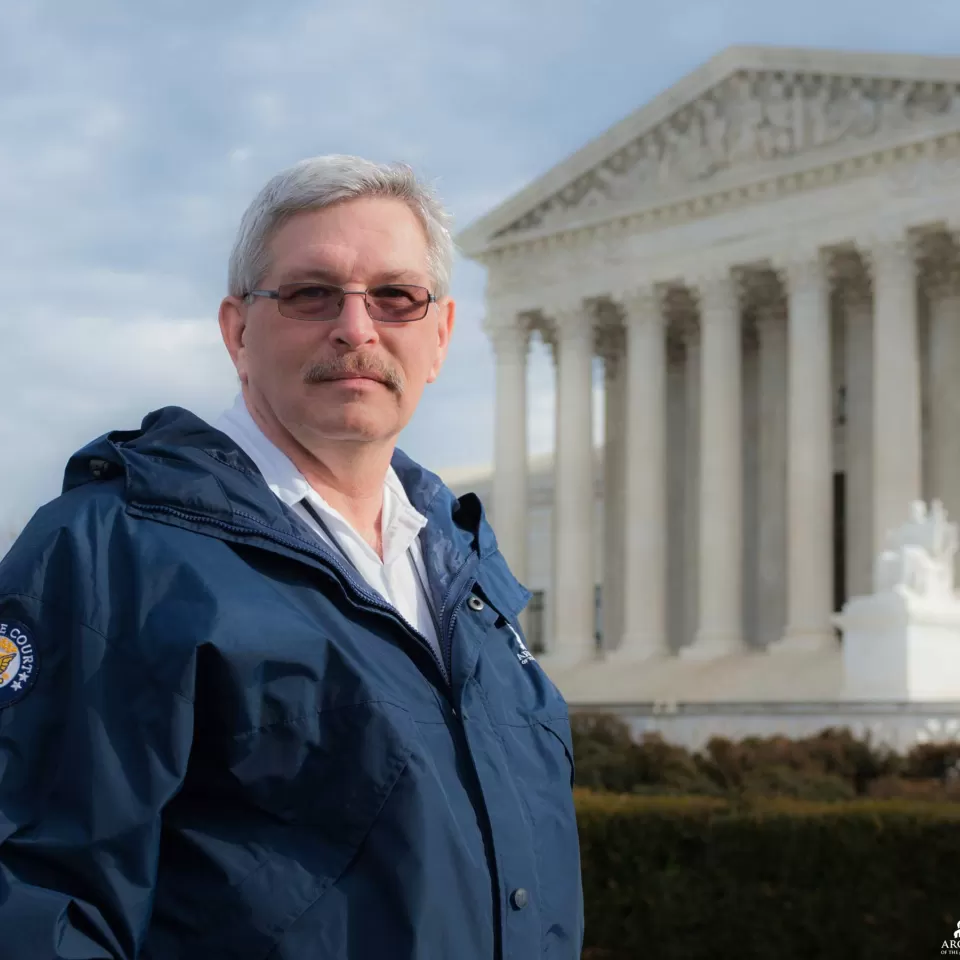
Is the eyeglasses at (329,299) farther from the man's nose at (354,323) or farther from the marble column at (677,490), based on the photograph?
the marble column at (677,490)

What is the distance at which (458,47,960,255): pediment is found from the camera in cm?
3903

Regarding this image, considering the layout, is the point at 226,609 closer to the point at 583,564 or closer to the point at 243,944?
the point at 243,944

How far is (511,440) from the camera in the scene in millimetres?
47406

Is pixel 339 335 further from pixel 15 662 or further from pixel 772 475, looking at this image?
pixel 772 475

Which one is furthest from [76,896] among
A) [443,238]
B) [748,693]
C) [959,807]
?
[748,693]

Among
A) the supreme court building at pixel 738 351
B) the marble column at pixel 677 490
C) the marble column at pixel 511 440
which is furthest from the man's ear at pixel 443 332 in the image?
the marble column at pixel 677 490

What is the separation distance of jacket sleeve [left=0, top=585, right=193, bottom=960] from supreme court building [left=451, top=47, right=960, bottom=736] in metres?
34.9

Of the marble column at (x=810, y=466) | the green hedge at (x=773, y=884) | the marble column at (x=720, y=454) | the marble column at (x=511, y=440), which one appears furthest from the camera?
the marble column at (x=511, y=440)

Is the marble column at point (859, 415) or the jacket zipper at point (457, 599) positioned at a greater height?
the marble column at point (859, 415)

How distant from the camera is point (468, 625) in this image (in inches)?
133

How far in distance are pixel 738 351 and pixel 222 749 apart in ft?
137

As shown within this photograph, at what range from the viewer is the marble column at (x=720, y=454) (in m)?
42.3

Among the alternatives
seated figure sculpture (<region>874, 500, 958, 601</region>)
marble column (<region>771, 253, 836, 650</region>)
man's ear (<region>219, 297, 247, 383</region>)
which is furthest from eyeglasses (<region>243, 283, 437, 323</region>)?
marble column (<region>771, 253, 836, 650</region>)

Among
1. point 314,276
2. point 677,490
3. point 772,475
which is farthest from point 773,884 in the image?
point 677,490
